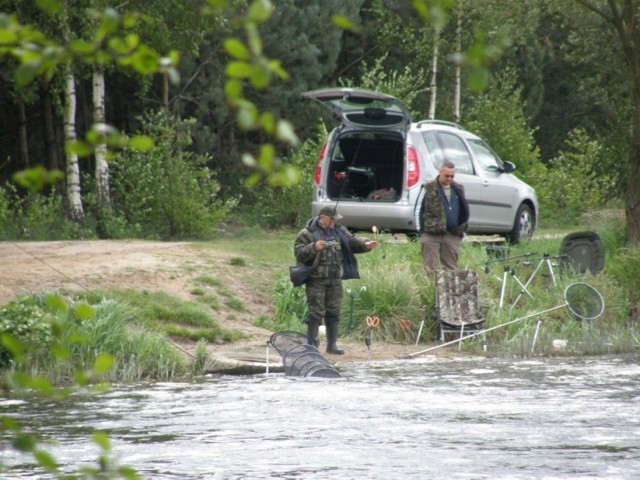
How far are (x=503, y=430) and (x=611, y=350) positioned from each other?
18.9ft

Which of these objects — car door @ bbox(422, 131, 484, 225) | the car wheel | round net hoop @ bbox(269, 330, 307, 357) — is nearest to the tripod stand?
car door @ bbox(422, 131, 484, 225)

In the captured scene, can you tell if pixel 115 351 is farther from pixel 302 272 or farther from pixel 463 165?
pixel 463 165

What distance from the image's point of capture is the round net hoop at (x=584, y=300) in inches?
630

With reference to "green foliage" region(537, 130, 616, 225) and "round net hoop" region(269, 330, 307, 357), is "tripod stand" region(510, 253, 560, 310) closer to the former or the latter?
"round net hoop" region(269, 330, 307, 357)

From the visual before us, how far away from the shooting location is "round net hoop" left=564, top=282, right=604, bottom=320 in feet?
52.5

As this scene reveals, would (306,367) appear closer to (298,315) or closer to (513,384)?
(513,384)

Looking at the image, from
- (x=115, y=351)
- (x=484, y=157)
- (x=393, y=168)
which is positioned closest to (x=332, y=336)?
(x=115, y=351)

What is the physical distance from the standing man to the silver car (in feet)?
3.77

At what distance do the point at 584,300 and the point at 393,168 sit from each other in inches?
126

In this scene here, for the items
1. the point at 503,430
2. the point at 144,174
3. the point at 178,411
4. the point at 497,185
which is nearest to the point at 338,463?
the point at 503,430

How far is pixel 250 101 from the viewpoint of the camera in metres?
17.1

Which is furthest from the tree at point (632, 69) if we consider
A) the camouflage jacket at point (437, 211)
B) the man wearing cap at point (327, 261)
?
the man wearing cap at point (327, 261)

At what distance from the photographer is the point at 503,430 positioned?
379 inches

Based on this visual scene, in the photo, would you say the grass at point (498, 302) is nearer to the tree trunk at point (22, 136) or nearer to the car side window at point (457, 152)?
the car side window at point (457, 152)
